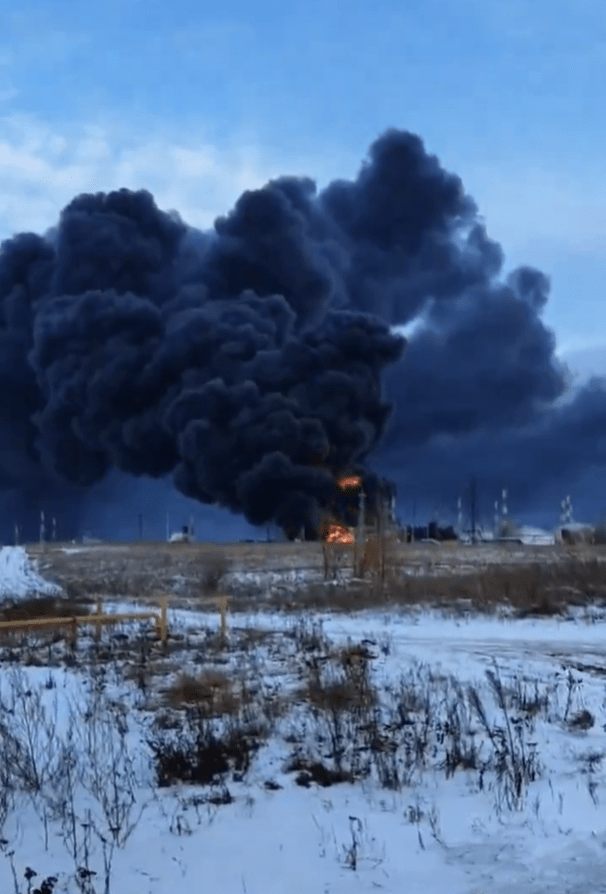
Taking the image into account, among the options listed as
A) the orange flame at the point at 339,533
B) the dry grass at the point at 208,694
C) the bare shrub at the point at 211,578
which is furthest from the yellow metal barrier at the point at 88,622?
the orange flame at the point at 339,533

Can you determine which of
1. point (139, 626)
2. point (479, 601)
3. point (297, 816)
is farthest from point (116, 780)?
point (479, 601)

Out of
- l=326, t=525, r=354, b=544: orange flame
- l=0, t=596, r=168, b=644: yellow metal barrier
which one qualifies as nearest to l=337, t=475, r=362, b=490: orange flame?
l=326, t=525, r=354, b=544: orange flame

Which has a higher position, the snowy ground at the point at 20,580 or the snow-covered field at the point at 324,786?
the snowy ground at the point at 20,580

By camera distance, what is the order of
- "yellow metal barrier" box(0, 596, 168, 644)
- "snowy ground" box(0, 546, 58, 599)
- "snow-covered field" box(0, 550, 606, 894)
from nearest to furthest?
"snow-covered field" box(0, 550, 606, 894) → "yellow metal barrier" box(0, 596, 168, 644) → "snowy ground" box(0, 546, 58, 599)

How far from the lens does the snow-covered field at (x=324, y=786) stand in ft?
21.4

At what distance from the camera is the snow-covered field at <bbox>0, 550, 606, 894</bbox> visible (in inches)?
256

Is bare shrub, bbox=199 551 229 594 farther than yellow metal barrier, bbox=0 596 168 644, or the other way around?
bare shrub, bbox=199 551 229 594

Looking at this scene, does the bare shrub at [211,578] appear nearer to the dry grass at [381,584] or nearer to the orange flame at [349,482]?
the dry grass at [381,584]

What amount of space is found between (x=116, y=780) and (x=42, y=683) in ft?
17.5

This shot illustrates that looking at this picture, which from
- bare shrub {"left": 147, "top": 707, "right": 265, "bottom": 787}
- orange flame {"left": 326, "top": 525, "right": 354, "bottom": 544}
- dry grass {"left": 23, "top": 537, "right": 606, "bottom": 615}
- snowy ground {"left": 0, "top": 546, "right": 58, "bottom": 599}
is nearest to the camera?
bare shrub {"left": 147, "top": 707, "right": 265, "bottom": 787}

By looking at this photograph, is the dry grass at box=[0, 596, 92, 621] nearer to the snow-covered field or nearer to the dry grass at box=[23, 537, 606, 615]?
the dry grass at box=[23, 537, 606, 615]

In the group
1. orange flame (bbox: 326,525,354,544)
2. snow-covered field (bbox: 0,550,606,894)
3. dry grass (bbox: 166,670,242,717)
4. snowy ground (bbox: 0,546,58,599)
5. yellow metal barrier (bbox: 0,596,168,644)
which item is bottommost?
snow-covered field (bbox: 0,550,606,894)

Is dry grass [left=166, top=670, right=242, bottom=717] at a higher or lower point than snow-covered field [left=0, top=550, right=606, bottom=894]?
higher

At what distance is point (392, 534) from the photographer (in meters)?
33.6
